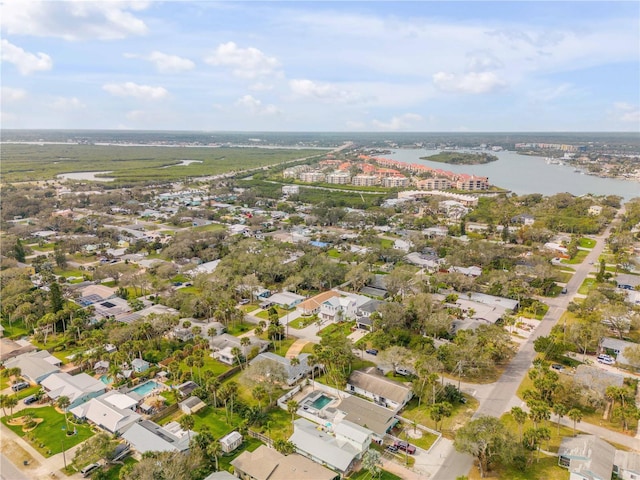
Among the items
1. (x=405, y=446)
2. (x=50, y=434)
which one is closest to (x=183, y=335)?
(x=50, y=434)

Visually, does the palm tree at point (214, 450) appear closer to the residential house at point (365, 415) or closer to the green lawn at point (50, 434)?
the residential house at point (365, 415)

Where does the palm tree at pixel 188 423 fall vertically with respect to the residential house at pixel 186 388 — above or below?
above

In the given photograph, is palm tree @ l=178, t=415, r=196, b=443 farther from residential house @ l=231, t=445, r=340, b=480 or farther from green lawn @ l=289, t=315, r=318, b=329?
green lawn @ l=289, t=315, r=318, b=329

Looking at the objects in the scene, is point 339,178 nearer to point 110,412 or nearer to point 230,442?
point 110,412

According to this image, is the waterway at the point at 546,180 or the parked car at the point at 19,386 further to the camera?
the waterway at the point at 546,180

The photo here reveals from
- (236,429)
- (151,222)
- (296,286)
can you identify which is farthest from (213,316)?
(151,222)

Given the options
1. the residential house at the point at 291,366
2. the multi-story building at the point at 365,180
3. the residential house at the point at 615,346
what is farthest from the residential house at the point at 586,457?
the multi-story building at the point at 365,180
